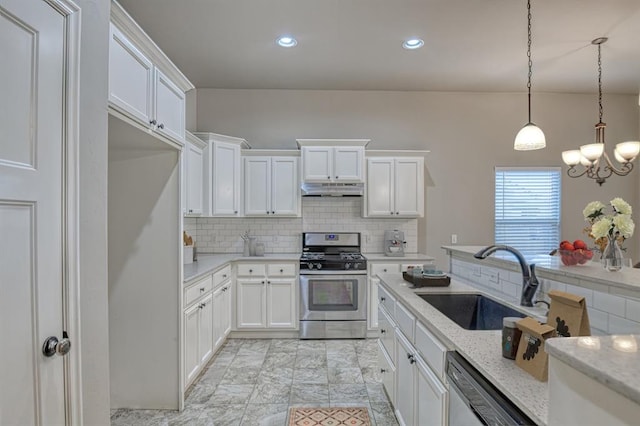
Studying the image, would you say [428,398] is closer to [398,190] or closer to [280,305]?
[280,305]

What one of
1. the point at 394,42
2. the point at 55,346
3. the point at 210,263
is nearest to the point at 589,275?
the point at 55,346

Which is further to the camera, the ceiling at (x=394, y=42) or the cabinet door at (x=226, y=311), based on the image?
the cabinet door at (x=226, y=311)

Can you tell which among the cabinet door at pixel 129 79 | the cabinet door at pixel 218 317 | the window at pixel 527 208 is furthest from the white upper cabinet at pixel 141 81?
the window at pixel 527 208

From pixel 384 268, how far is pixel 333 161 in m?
1.44

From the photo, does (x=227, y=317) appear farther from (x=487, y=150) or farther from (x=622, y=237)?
(x=487, y=150)

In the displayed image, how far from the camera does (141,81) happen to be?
1879mm

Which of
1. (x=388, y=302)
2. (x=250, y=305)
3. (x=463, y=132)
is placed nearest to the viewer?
(x=388, y=302)

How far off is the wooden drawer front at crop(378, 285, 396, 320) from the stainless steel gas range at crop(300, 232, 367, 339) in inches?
49.5

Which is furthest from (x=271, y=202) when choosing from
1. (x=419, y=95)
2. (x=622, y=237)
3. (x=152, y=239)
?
(x=622, y=237)

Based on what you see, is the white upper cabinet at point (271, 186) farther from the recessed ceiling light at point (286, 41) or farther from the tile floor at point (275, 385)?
the tile floor at point (275, 385)

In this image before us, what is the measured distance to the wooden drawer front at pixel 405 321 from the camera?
1.78 meters

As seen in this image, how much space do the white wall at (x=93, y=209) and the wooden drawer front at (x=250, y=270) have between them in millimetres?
2378

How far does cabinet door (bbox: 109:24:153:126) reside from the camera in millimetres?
1621

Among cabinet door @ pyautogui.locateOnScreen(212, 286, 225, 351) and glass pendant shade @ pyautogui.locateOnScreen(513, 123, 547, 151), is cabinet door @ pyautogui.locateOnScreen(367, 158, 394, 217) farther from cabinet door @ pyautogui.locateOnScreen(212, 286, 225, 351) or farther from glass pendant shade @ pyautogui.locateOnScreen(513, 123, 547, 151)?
cabinet door @ pyautogui.locateOnScreen(212, 286, 225, 351)
